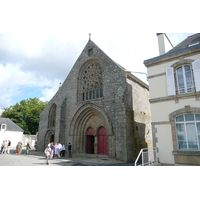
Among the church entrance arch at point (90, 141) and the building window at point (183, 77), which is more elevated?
the building window at point (183, 77)

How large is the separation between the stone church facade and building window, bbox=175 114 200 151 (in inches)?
169

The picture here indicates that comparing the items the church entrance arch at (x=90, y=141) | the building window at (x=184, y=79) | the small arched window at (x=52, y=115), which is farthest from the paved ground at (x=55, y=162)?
the small arched window at (x=52, y=115)

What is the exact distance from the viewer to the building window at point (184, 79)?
7.38 m

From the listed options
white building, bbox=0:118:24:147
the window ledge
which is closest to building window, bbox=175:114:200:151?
the window ledge

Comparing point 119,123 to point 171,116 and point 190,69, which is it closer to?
point 171,116

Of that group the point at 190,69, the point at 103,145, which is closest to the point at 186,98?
the point at 190,69

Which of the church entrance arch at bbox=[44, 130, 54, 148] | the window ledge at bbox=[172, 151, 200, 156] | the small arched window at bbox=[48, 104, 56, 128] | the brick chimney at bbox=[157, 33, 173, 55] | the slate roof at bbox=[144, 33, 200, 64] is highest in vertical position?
the brick chimney at bbox=[157, 33, 173, 55]

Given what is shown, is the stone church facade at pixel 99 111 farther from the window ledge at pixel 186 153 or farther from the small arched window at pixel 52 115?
the window ledge at pixel 186 153

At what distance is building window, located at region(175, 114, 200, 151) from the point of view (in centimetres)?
684

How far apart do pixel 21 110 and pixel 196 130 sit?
126 ft

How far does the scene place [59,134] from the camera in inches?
580

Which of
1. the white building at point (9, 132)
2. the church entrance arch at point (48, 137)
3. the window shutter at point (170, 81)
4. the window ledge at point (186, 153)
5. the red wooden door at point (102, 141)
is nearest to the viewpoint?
the window ledge at point (186, 153)

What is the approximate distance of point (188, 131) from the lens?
706cm

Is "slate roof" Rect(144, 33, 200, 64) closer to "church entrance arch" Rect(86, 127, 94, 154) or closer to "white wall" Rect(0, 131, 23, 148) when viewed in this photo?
"church entrance arch" Rect(86, 127, 94, 154)
